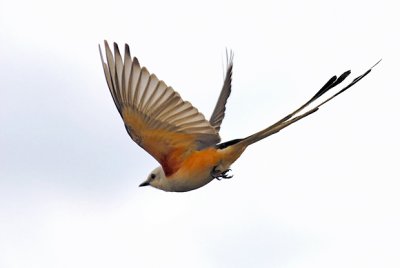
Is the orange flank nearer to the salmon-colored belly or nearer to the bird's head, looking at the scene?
the salmon-colored belly

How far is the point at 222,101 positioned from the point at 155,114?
116 inches

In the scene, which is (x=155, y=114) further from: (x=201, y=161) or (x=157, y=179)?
(x=157, y=179)

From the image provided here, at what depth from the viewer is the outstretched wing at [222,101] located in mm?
12609

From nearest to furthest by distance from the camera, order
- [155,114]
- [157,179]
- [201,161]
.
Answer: [155,114], [201,161], [157,179]

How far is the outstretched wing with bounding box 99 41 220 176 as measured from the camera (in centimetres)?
974

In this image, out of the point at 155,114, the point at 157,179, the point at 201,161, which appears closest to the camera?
the point at 155,114

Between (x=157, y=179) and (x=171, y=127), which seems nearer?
(x=171, y=127)

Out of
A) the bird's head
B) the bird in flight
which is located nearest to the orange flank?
the bird in flight

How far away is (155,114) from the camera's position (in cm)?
1012

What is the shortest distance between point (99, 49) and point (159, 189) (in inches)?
104

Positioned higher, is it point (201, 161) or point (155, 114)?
point (155, 114)

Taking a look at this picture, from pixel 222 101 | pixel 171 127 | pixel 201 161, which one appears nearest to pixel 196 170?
pixel 201 161

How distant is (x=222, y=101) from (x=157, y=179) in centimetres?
222

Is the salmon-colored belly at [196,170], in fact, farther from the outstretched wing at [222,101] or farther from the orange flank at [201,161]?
the outstretched wing at [222,101]
